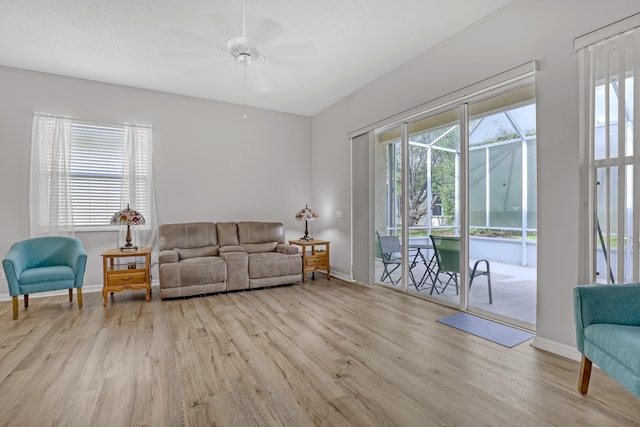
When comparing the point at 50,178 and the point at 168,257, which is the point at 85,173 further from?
the point at 168,257

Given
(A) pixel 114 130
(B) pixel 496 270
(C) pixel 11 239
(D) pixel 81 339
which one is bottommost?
(D) pixel 81 339

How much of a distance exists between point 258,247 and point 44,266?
Result: 2751 mm

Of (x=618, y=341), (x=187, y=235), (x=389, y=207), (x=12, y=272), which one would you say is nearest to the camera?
(x=618, y=341)

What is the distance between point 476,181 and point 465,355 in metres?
1.86

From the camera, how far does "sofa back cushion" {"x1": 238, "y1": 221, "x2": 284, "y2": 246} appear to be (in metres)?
5.20

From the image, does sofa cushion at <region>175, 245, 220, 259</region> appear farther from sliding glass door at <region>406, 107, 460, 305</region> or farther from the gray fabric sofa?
sliding glass door at <region>406, 107, 460, 305</region>

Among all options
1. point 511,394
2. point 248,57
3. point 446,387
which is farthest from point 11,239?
point 511,394

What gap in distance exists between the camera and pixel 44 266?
3791 mm

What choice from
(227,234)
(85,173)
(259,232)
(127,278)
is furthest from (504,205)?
(85,173)

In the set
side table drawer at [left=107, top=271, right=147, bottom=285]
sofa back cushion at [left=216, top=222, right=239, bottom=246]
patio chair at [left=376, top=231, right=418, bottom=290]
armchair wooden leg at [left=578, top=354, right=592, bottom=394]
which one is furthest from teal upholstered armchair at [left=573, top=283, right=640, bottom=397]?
side table drawer at [left=107, top=271, right=147, bottom=285]

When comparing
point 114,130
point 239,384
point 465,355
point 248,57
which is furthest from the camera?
point 114,130

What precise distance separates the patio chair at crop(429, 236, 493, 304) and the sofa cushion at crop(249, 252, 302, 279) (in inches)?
80.2

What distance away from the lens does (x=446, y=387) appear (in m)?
1.98

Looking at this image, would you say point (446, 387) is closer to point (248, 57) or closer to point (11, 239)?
point (248, 57)
